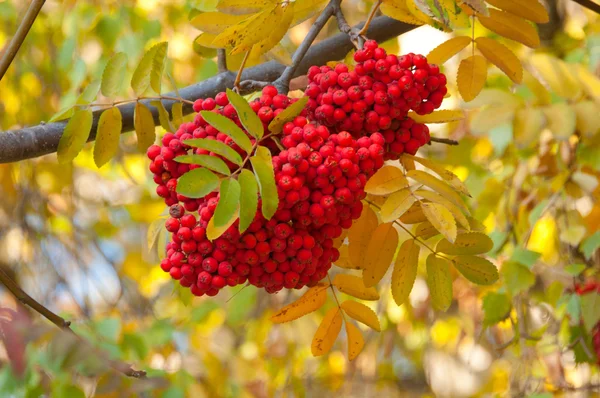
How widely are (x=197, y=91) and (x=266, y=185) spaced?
1.90 feet

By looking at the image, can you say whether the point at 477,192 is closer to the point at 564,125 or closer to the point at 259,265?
the point at 564,125

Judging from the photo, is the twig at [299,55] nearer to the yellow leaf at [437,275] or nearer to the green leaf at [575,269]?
the yellow leaf at [437,275]

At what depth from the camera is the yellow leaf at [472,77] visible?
1234 millimetres

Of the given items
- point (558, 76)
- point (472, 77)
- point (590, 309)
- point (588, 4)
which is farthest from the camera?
point (558, 76)

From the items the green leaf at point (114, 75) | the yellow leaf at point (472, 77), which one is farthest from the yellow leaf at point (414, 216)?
the green leaf at point (114, 75)

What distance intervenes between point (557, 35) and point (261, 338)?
5.07 feet

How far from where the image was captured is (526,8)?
3.95 ft

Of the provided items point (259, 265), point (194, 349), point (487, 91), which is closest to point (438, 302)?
point (259, 265)

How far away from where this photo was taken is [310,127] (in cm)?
96

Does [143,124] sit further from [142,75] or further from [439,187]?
[439,187]

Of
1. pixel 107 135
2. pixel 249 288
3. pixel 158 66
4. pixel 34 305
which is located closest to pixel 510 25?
pixel 158 66

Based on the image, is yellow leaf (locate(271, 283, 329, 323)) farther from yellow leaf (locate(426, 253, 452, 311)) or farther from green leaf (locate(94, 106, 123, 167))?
green leaf (locate(94, 106, 123, 167))

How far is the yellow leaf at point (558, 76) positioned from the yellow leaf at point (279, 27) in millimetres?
855

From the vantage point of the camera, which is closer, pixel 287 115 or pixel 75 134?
pixel 287 115
